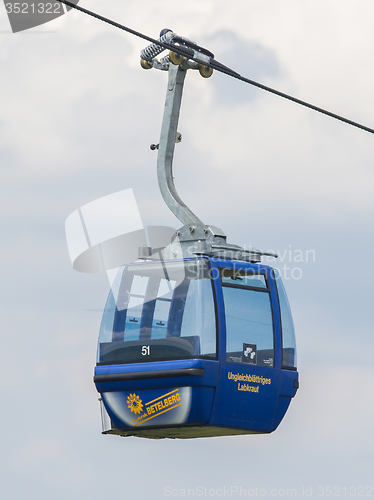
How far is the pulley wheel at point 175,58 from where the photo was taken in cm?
1510

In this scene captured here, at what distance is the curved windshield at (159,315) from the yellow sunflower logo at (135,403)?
1.58 feet

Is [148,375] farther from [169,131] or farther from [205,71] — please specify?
[205,71]

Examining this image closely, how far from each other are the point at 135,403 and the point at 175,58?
482cm

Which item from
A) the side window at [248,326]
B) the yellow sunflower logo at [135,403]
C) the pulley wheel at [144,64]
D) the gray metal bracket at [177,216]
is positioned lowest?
the yellow sunflower logo at [135,403]

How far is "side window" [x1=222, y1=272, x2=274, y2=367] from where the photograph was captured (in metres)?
13.8

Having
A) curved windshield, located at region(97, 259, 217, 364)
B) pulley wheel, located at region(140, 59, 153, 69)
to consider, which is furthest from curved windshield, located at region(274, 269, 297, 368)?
pulley wheel, located at region(140, 59, 153, 69)

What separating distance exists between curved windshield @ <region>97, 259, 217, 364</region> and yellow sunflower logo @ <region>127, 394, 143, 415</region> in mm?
481

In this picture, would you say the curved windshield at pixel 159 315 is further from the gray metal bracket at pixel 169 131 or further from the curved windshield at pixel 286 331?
the gray metal bracket at pixel 169 131

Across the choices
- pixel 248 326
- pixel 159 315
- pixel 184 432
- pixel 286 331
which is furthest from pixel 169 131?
pixel 184 432

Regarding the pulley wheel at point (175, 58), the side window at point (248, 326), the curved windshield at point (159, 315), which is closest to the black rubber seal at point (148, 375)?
the curved windshield at point (159, 315)

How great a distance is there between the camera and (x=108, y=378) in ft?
46.3

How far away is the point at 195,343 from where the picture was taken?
44.2ft

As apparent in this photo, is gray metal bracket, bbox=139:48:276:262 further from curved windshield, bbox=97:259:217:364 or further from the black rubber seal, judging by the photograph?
the black rubber seal

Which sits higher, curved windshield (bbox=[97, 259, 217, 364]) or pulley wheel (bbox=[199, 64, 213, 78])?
pulley wheel (bbox=[199, 64, 213, 78])
